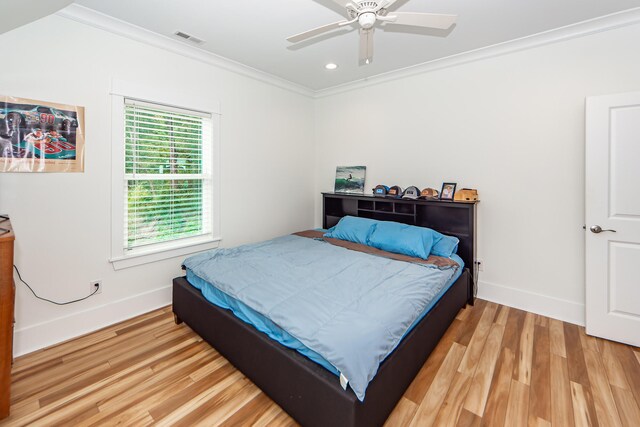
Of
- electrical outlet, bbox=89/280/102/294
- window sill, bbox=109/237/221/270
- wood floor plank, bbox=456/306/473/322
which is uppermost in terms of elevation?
window sill, bbox=109/237/221/270

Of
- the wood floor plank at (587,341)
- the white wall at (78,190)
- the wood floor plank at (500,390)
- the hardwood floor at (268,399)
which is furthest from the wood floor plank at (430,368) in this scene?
the white wall at (78,190)

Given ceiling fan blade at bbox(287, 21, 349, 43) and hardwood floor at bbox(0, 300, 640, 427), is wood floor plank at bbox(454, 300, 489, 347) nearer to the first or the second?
hardwood floor at bbox(0, 300, 640, 427)

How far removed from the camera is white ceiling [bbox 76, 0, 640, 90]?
85.5 inches

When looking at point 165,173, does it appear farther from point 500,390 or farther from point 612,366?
point 612,366

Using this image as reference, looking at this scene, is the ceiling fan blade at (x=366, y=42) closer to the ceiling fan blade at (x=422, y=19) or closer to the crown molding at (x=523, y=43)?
the ceiling fan blade at (x=422, y=19)

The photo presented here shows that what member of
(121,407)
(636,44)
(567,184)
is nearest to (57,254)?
(121,407)

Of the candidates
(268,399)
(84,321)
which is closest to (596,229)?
(268,399)

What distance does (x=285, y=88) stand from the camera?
3928 millimetres

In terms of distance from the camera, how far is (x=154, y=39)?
2.65 meters

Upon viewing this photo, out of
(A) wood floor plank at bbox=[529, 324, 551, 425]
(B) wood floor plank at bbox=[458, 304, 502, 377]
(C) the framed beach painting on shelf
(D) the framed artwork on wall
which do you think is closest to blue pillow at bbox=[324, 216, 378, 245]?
(C) the framed beach painting on shelf

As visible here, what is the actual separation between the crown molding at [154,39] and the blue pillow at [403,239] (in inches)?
93.6

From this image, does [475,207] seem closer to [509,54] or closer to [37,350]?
[509,54]

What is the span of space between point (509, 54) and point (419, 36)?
95 centimetres

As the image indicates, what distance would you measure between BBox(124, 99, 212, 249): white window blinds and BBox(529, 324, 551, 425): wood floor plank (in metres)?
3.09
